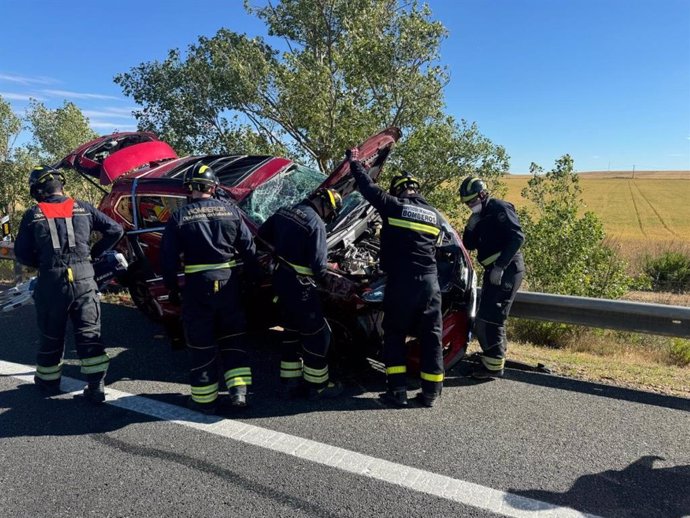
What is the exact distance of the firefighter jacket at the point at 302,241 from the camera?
411cm

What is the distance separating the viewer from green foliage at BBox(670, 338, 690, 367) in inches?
232

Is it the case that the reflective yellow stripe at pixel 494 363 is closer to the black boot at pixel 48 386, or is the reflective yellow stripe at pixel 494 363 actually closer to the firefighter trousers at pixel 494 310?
the firefighter trousers at pixel 494 310

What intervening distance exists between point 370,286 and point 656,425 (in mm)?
2270

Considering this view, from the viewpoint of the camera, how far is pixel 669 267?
15922mm

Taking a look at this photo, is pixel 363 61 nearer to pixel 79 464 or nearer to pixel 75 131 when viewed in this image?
pixel 79 464

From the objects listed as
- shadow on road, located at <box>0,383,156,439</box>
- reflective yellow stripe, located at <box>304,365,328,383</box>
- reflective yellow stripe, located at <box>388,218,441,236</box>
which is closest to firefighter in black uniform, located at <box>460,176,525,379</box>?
reflective yellow stripe, located at <box>388,218,441,236</box>

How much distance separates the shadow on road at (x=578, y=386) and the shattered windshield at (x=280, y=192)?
2.32 meters

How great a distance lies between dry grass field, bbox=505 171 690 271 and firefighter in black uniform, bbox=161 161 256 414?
14.7 metres

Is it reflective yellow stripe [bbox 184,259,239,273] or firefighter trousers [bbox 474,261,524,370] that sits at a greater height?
reflective yellow stripe [bbox 184,259,239,273]

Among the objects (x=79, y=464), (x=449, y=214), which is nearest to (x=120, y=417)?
(x=79, y=464)

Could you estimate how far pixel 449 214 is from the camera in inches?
374

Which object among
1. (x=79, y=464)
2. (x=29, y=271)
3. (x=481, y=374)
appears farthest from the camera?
(x=29, y=271)

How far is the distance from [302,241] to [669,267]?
15.6 m

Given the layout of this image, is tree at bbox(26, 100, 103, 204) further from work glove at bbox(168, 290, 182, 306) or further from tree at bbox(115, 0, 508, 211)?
work glove at bbox(168, 290, 182, 306)
